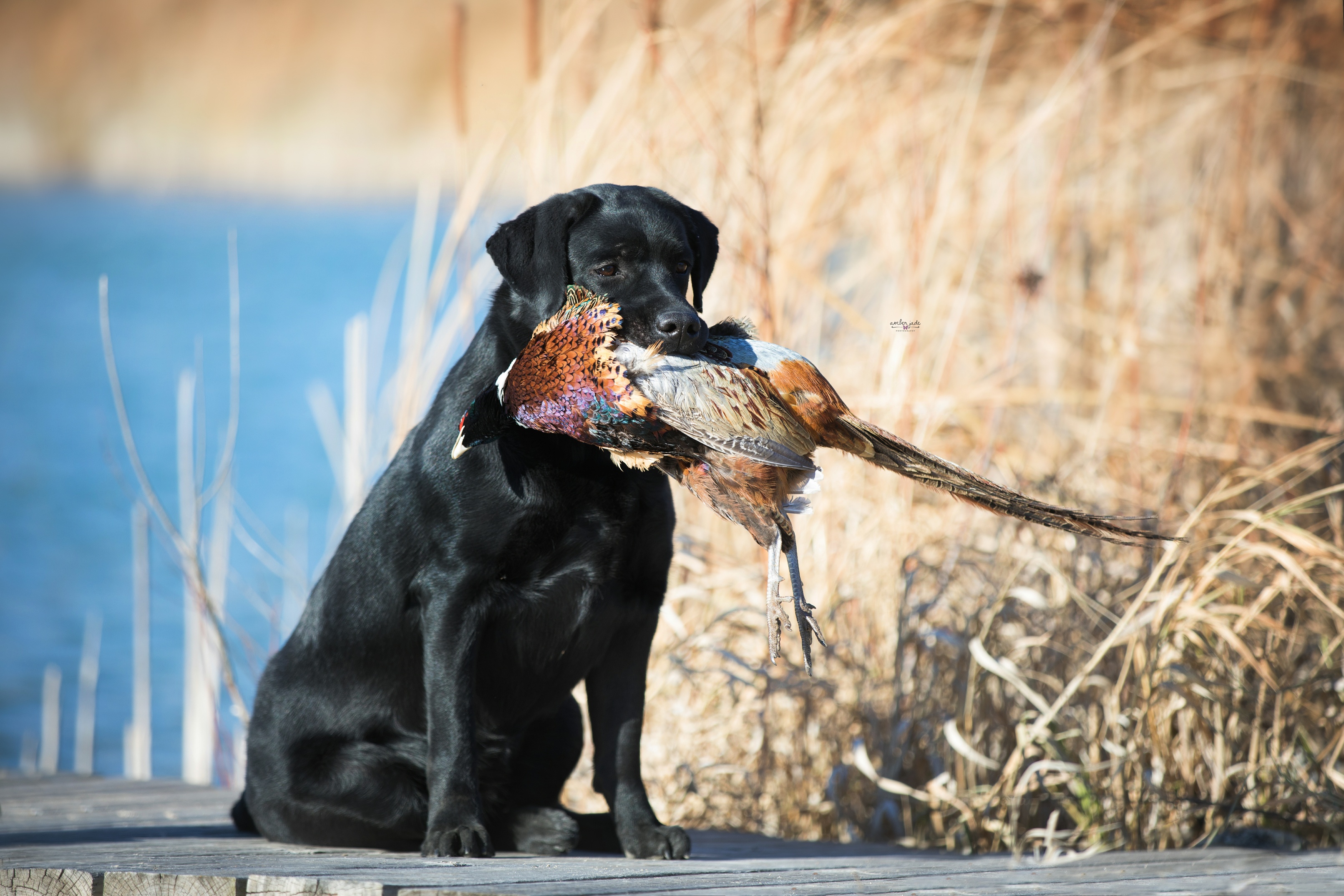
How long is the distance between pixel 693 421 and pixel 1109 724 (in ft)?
5.25

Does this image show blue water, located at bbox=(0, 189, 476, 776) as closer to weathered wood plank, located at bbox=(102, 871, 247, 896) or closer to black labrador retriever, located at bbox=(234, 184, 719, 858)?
black labrador retriever, located at bbox=(234, 184, 719, 858)

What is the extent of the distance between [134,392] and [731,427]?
1485cm

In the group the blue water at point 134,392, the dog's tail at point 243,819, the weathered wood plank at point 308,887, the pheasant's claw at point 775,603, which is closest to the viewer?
the weathered wood plank at point 308,887

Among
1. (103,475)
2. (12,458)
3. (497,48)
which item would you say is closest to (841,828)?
(497,48)

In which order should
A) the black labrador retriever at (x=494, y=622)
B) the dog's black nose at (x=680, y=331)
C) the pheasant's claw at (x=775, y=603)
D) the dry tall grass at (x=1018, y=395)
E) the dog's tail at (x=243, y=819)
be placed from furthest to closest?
1. the dry tall grass at (x=1018, y=395)
2. the dog's tail at (x=243, y=819)
3. the black labrador retriever at (x=494, y=622)
4. the dog's black nose at (x=680, y=331)
5. the pheasant's claw at (x=775, y=603)

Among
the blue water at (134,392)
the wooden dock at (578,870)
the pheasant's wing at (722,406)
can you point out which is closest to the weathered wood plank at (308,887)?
the wooden dock at (578,870)

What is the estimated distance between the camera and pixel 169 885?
180 centimetres

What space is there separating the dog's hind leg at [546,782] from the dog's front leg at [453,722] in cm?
17

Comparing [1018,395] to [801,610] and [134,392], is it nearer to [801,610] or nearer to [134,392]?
[801,610]

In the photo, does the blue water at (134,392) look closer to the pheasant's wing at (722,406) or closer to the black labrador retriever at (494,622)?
the black labrador retriever at (494,622)

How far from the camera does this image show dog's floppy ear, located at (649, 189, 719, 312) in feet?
8.03

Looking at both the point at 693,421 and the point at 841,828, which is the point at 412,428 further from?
the point at 841,828

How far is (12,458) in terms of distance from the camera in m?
13.1

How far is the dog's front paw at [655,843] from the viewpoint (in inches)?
86.5
